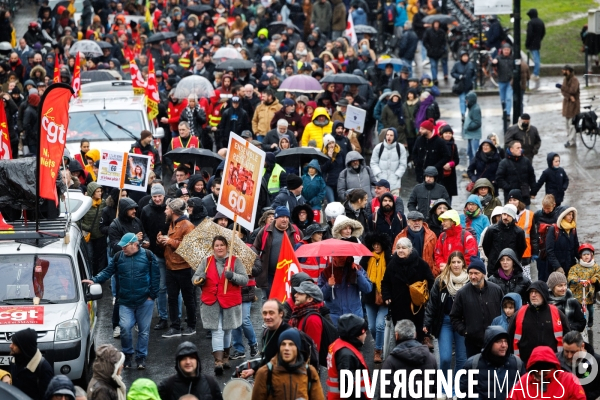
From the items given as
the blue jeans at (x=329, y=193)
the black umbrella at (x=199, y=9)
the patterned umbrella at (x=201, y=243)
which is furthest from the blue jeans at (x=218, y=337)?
the black umbrella at (x=199, y=9)

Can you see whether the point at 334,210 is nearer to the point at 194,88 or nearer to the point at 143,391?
the point at 143,391

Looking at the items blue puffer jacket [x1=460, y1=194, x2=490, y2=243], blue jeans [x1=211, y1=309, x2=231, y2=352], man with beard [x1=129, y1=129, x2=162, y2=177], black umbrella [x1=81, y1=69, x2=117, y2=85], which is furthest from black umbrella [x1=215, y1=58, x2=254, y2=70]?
blue jeans [x1=211, y1=309, x2=231, y2=352]

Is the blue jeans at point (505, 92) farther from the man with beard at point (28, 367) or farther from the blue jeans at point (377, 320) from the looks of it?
the man with beard at point (28, 367)

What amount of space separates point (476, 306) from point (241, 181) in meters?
3.03

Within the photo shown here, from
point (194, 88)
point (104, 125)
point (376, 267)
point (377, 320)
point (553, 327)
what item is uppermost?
point (194, 88)

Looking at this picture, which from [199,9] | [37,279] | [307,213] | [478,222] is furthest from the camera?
[199,9]

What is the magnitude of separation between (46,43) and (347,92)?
491 inches

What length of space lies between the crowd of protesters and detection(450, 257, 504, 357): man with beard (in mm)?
16

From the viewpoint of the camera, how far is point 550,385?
32.0ft

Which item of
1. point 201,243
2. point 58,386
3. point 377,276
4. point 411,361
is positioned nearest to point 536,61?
point 377,276

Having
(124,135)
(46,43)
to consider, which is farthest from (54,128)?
(46,43)

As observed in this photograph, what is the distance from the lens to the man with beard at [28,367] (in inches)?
421

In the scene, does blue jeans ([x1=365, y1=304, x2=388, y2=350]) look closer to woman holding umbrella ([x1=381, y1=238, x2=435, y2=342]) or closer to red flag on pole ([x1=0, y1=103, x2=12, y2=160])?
woman holding umbrella ([x1=381, y1=238, x2=435, y2=342])

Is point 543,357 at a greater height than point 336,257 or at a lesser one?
greater
